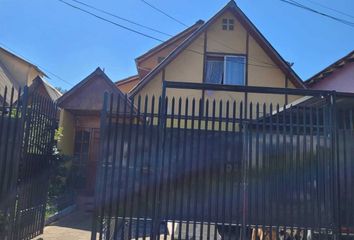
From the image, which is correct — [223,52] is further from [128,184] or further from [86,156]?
[128,184]

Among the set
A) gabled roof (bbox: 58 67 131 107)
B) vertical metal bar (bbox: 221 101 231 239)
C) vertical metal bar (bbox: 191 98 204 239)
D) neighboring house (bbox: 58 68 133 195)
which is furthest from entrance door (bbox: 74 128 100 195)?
Result: vertical metal bar (bbox: 221 101 231 239)

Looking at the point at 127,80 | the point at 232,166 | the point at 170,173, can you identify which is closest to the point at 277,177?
the point at 232,166

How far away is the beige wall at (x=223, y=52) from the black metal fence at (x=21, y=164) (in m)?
8.68

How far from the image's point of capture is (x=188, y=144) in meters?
5.33

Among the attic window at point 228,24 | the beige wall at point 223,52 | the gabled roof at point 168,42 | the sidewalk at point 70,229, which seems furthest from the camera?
the gabled roof at point 168,42

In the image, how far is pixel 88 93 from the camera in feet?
41.5

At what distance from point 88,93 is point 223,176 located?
27.5 ft

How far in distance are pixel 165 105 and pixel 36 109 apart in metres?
2.09

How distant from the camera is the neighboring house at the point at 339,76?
11484 mm

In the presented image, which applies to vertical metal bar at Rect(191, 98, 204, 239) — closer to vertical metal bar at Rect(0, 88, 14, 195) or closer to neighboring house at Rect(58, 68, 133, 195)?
vertical metal bar at Rect(0, 88, 14, 195)

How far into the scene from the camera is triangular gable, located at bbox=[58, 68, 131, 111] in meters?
12.6

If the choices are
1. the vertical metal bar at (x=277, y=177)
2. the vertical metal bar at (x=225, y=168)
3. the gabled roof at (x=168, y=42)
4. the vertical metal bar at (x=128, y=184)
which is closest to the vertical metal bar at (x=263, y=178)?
the vertical metal bar at (x=277, y=177)

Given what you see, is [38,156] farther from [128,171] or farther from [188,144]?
[188,144]

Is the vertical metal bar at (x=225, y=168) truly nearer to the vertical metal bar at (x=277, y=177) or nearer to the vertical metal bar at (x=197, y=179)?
the vertical metal bar at (x=197, y=179)
